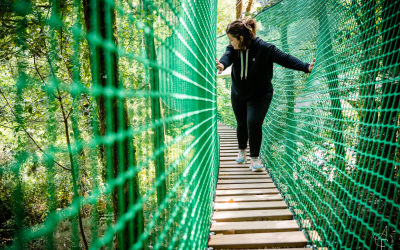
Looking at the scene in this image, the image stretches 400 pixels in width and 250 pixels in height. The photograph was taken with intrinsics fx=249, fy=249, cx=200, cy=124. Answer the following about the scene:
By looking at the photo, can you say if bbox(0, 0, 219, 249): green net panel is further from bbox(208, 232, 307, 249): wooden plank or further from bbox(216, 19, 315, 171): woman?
bbox(216, 19, 315, 171): woman

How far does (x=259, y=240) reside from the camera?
5.44ft

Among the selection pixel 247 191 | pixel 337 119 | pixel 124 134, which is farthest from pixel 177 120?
pixel 247 191

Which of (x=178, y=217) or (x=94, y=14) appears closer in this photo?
(x=94, y=14)

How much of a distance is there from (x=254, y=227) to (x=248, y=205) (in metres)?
0.34

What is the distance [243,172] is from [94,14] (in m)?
2.75

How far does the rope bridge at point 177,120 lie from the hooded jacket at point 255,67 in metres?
0.34

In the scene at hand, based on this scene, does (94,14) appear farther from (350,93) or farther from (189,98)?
(350,93)

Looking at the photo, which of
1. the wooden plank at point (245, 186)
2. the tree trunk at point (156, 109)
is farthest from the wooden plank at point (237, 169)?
the tree trunk at point (156, 109)

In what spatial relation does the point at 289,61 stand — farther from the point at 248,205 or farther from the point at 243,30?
the point at 248,205

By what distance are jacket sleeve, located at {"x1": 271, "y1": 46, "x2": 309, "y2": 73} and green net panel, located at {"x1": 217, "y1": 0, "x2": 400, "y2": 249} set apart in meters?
0.16

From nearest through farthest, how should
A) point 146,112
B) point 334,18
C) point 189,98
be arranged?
point 146,112 < point 189,98 < point 334,18

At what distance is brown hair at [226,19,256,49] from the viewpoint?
2.30 m

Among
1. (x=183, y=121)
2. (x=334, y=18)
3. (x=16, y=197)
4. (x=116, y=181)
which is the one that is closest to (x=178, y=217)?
(x=183, y=121)

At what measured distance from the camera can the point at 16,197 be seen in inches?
11.0
